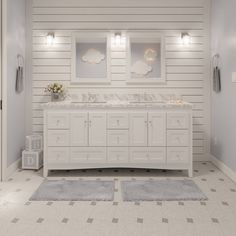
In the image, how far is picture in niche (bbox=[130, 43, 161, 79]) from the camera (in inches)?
188

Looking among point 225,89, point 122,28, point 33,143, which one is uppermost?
point 122,28

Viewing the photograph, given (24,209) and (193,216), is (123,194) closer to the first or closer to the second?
(193,216)

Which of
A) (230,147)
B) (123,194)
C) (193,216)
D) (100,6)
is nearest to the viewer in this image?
(193,216)

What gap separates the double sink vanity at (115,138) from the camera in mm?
4125

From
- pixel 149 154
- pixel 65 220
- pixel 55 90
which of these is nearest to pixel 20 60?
pixel 55 90

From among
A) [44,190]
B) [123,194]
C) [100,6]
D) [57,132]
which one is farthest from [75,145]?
[100,6]

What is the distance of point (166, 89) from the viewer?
15.9 ft

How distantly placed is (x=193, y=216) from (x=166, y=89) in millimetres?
2458

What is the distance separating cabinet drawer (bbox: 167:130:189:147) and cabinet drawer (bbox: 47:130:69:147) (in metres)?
1.43

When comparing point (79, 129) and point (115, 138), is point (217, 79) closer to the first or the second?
point (115, 138)

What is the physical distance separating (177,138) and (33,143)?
2.14 metres

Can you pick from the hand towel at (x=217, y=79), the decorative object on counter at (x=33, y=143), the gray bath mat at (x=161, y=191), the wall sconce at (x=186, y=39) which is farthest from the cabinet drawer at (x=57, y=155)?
the wall sconce at (x=186, y=39)

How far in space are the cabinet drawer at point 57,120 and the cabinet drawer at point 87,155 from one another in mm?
379

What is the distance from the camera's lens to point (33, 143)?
14.8 feet
